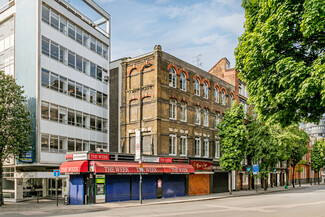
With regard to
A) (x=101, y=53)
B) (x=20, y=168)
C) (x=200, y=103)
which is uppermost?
(x=101, y=53)

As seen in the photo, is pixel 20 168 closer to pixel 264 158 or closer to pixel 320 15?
pixel 320 15

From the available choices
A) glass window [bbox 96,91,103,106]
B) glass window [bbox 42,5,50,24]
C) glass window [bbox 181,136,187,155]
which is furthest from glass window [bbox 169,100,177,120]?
glass window [bbox 42,5,50,24]

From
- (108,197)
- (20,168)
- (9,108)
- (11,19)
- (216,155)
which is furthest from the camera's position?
(216,155)

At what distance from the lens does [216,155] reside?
4222 centimetres

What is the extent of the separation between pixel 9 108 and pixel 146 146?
1334 centimetres

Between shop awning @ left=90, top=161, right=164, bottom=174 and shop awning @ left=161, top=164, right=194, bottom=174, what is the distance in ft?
2.53

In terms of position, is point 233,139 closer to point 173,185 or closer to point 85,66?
point 173,185

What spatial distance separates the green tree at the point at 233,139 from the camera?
38281 mm

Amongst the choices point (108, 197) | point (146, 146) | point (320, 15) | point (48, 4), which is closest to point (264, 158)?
point (146, 146)

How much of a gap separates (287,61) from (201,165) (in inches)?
1083

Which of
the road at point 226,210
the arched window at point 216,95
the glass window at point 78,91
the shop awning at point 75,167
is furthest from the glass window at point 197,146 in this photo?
the shop awning at point 75,167

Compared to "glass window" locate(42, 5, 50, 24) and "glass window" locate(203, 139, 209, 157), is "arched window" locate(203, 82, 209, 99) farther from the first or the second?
"glass window" locate(42, 5, 50, 24)

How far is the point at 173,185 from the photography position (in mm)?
33938

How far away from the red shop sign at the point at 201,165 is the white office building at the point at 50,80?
10.4 metres
